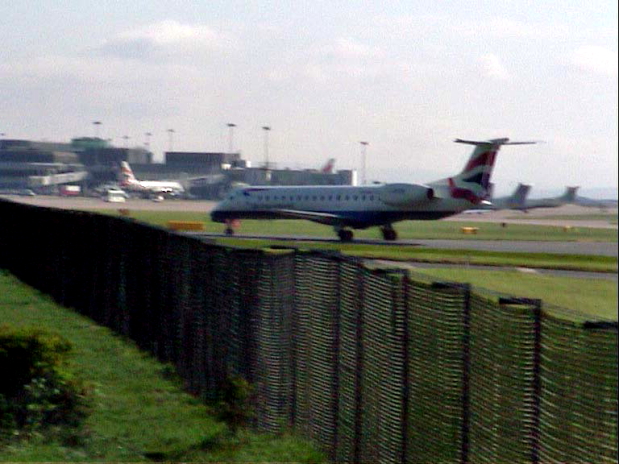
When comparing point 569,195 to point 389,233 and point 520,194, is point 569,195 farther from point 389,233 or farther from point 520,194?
point 389,233

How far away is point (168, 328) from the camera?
12656mm

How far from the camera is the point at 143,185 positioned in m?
13.6

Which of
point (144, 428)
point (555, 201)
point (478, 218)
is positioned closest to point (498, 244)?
point (478, 218)

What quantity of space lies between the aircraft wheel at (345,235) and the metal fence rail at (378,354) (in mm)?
4253

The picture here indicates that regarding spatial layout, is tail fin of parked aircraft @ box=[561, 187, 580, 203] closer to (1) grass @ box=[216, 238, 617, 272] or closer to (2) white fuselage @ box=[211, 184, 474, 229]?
(1) grass @ box=[216, 238, 617, 272]

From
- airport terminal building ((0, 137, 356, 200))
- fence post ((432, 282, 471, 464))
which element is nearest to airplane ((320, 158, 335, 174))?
airport terminal building ((0, 137, 356, 200))

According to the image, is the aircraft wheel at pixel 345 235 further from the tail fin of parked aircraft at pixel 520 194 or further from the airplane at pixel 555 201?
the airplane at pixel 555 201

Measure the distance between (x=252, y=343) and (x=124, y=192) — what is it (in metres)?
4.71

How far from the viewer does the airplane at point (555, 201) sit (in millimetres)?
7773

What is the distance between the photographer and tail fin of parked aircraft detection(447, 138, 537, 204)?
920 centimetres

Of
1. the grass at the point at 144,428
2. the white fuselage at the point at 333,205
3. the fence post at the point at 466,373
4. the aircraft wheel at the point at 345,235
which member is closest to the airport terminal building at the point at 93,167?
the white fuselage at the point at 333,205

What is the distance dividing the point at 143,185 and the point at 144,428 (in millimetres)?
4715

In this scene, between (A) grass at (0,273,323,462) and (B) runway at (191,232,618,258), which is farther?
(A) grass at (0,273,323,462)

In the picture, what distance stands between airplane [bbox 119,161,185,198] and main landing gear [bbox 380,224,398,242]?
3.54m
